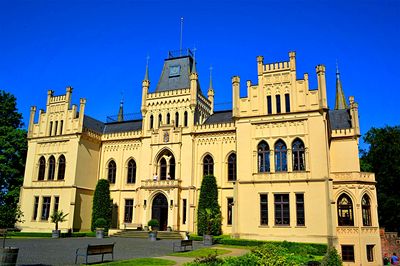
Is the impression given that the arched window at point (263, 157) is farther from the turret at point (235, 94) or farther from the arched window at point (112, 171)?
the arched window at point (112, 171)

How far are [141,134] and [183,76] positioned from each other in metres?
8.95

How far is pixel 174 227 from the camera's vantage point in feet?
121

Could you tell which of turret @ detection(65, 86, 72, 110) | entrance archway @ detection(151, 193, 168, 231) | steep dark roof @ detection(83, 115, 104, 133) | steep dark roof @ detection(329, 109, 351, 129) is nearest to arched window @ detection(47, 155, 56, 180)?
steep dark roof @ detection(83, 115, 104, 133)

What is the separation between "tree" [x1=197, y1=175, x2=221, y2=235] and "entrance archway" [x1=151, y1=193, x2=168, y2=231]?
466 centimetres

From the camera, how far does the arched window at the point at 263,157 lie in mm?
32969

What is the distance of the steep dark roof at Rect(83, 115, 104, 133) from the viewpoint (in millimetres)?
43969

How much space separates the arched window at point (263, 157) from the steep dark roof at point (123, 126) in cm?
1745

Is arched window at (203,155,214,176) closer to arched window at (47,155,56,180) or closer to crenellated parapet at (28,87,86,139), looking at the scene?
crenellated parapet at (28,87,86,139)

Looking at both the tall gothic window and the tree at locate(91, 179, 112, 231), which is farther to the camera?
the tree at locate(91, 179, 112, 231)

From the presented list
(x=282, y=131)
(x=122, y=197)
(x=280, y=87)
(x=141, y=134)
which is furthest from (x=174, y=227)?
(x=280, y=87)

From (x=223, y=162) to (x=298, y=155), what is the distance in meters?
8.76

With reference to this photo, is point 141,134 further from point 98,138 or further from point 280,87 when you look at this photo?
point 280,87

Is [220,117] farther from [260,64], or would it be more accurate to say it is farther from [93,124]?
[93,124]

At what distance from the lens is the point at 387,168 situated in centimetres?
4684
